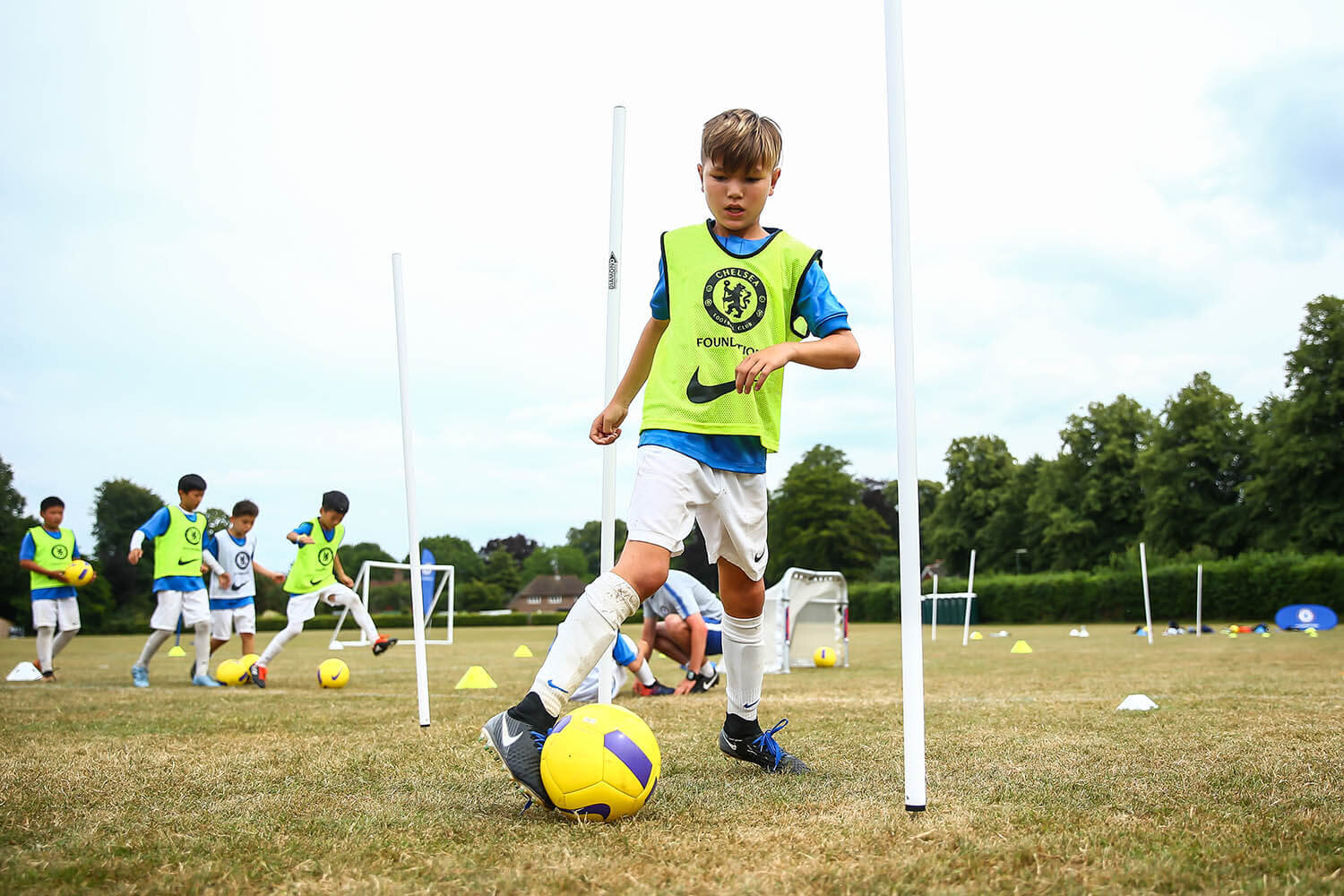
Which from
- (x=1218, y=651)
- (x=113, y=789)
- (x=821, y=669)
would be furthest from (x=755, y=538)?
(x=1218, y=651)

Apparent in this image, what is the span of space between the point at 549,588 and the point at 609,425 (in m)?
115

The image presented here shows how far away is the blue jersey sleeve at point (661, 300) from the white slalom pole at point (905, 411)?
0.96m

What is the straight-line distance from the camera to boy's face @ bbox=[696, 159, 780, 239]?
3.59 m

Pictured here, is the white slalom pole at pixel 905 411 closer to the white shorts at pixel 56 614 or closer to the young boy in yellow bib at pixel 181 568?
the young boy in yellow bib at pixel 181 568

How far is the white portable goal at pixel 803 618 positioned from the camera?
12695 millimetres

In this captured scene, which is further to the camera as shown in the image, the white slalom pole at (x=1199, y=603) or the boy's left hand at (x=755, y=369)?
the white slalom pole at (x=1199, y=603)

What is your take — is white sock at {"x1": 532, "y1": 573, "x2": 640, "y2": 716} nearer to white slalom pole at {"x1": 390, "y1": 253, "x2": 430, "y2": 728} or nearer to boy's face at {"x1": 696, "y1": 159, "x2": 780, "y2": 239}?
boy's face at {"x1": 696, "y1": 159, "x2": 780, "y2": 239}

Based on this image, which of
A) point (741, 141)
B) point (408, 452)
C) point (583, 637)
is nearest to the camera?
point (583, 637)

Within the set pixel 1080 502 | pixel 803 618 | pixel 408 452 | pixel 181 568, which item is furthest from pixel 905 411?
pixel 1080 502

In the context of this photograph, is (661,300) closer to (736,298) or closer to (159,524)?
(736,298)

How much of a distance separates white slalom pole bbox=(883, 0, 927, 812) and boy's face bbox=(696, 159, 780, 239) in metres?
0.59

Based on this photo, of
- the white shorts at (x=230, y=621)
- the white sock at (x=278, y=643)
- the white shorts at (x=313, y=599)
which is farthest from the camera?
the white shorts at (x=230, y=621)

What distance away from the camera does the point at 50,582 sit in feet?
38.5

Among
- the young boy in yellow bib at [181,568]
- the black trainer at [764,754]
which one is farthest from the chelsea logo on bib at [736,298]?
the young boy in yellow bib at [181,568]
